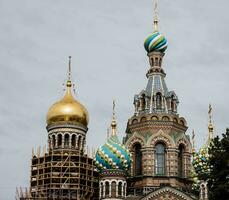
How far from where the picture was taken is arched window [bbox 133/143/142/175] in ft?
114

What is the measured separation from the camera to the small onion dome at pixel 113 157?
32312 mm

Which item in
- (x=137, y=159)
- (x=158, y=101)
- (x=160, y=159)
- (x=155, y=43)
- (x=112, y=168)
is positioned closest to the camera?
(x=112, y=168)

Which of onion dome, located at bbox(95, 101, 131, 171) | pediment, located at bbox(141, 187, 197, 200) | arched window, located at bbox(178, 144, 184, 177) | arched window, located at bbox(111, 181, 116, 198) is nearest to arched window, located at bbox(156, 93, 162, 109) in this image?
arched window, located at bbox(178, 144, 184, 177)

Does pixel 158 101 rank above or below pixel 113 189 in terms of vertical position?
above

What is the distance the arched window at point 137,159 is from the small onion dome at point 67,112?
3.93 meters

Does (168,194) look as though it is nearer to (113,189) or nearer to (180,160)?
(113,189)

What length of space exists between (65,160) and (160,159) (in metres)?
5.43

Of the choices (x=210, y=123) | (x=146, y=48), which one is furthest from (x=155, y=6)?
(x=210, y=123)

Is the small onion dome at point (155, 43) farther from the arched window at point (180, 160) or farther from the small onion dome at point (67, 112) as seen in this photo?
the arched window at point (180, 160)

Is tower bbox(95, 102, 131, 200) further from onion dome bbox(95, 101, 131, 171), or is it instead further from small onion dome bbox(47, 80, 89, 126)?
small onion dome bbox(47, 80, 89, 126)

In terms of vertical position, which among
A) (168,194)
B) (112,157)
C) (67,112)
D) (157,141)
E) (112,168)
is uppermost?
(67,112)

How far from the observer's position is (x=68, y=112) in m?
36.6

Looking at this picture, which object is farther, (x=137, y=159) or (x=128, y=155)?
(x=137, y=159)

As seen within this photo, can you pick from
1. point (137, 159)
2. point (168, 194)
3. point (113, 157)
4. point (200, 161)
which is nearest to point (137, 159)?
point (137, 159)
